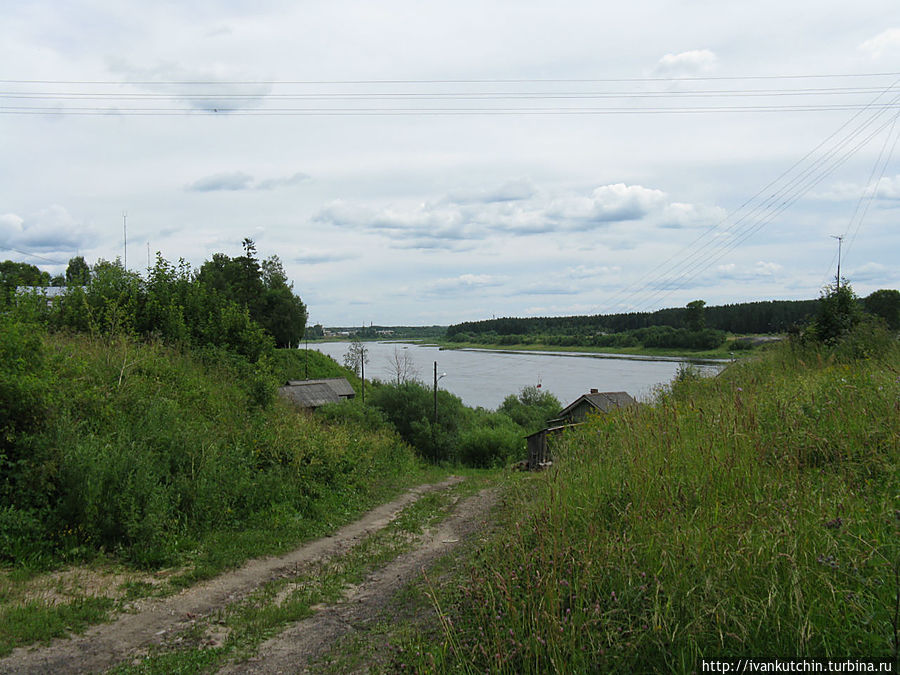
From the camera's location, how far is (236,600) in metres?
6.80

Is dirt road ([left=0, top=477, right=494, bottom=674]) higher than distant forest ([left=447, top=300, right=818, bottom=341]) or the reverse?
the reverse

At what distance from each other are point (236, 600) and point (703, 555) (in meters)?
5.52

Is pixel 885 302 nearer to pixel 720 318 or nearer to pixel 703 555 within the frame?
pixel 703 555

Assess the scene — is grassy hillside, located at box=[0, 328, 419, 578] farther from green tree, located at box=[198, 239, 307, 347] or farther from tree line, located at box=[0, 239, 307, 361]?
green tree, located at box=[198, 239, 307, 347]

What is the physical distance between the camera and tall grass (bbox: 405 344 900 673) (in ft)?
9.57

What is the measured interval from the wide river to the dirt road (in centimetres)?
3824

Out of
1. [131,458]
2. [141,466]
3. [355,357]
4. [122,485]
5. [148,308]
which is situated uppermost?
[148,308]

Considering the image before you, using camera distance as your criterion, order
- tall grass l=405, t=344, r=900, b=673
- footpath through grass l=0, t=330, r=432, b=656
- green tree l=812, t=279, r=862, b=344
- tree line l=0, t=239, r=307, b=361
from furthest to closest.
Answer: tree line l=0, t=239, r=307, b=361, green tree l=812, t=279, r=862, b=344, footpath through grass l=0, t=330, r=432, b=656, tall grass l=405, t=344, r=900, b=673

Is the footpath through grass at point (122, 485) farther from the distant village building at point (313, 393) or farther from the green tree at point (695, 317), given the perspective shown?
the green tree at point (695, 317)

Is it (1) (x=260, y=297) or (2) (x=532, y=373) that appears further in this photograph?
(2) (x=532, y=373)

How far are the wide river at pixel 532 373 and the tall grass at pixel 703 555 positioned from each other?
39.8 meters

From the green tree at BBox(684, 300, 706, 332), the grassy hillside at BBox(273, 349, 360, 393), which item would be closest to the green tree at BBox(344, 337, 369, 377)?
the grassy hillside at BBox(273, 349, 360, 393)

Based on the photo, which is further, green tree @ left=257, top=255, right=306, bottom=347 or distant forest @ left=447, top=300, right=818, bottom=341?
green tree @ left=257, top=255, right=306, bottom=347

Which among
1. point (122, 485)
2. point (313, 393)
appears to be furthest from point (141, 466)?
point (313, 393)
